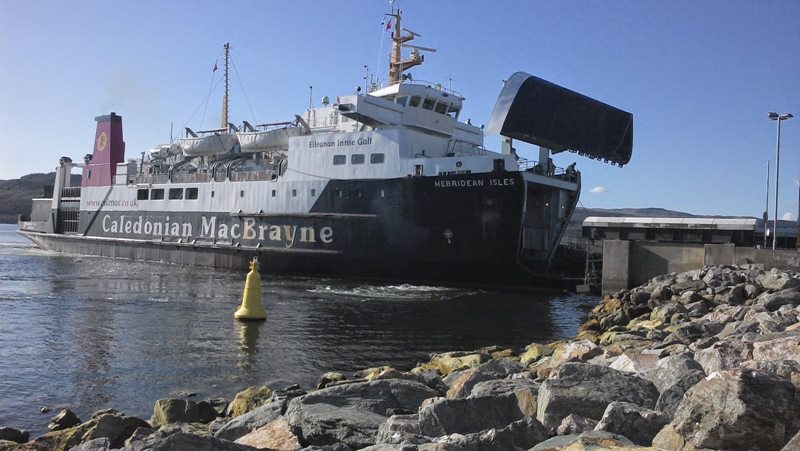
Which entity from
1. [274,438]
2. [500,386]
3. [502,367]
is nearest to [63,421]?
[274,438]

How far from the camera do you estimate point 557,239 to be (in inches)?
813

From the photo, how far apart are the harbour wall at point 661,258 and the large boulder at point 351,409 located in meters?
13.3

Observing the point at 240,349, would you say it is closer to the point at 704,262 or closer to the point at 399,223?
the point at 399,223

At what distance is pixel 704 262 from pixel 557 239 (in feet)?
16.3

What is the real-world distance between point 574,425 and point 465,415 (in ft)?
2.28

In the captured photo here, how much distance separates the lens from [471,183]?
18953mm

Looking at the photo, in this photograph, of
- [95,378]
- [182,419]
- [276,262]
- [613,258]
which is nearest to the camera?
[182,419]

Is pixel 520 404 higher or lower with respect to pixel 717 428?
lower

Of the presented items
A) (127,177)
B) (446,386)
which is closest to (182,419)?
(446,386)

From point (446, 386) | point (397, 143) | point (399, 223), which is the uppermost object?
point (397, 143)

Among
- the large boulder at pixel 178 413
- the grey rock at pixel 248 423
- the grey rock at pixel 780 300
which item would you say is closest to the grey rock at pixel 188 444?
the grey rock at pixel 248 423

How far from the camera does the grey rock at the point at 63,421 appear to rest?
6.34 m

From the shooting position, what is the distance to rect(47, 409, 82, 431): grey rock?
6.34 m

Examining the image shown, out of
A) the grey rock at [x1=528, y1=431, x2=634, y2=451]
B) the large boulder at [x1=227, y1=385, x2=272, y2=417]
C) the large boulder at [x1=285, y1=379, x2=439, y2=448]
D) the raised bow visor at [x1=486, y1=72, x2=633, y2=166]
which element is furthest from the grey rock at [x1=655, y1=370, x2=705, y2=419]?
the raised bow visor at [x1=486, y1=72, x2=633, y2=166]
